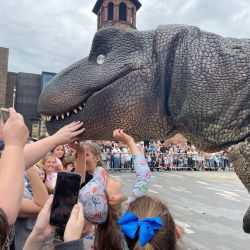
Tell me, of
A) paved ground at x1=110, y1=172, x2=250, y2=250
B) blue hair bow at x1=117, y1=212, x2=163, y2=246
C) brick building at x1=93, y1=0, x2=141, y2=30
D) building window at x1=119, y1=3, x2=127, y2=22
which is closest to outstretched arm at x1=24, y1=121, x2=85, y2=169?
blue hair bow at x1=117, y1=212, x2=163, y2=246

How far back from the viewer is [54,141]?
209 centimetres

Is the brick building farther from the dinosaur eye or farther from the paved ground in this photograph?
the dinosaur eye

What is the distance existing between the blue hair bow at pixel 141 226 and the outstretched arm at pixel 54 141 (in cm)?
54

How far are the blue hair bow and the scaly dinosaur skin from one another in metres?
0.44

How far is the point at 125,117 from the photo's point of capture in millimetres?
1853

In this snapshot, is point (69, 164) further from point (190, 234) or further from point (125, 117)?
point (125, 117)

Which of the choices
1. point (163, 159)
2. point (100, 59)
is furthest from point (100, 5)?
point (100, 59)

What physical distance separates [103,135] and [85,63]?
16.3 inches

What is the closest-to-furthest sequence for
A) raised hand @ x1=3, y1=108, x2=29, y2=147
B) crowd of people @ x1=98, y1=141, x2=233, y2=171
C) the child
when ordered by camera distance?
raised hand @ x1=3, y1=108, x2=29, y2=147
the child
crowd of people @ x1=98, y1=141, x2=233, y2=171

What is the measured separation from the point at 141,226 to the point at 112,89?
713mm

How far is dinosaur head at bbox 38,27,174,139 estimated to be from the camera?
1.81 m

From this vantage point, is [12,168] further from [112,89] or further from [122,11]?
[122,11]

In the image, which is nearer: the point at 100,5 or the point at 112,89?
the point at 112,89

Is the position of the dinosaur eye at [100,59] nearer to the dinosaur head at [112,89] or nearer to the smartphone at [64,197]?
the dinosaur head at [112,89]
